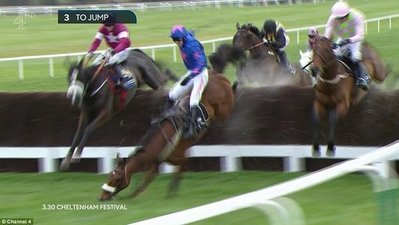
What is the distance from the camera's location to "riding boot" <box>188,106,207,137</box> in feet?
22.2

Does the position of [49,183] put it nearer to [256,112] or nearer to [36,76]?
[256,112]

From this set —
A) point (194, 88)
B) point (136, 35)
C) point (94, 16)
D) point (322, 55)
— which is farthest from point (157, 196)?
point (136, 35)

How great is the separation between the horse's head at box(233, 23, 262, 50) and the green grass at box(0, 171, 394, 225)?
2.32m

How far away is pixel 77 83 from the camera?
770 centimetres

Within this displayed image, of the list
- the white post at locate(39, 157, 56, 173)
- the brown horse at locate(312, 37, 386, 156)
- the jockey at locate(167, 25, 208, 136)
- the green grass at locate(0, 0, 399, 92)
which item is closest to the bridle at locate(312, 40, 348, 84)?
the brown horse at locate(312, 37, 386, 156)

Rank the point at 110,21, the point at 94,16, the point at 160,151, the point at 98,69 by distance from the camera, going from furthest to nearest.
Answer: the point at 94,16
the point at 110,21
the point at 98,69
the point at 160,151

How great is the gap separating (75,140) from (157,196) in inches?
52.6

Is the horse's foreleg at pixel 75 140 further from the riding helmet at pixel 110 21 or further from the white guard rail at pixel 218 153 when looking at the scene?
the riding helmet at pixel 110 21

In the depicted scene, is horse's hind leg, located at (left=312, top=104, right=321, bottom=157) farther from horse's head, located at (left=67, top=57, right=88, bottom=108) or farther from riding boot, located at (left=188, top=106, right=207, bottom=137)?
horse's head, located at (left=67, top=57, right=88, bottom=108)

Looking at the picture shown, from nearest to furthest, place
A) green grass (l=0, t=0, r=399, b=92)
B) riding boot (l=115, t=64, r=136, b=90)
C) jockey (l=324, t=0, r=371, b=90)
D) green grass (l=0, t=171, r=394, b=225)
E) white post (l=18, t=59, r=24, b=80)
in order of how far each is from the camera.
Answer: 1. green grass (l=0, t=171, r=394, b=225)
2. jockey (l=324, t=0, r=371, b=90)
3. riding boot (l=115, t=64, r=136, b=90)
4. white post (l=18, t=59, r=24, b=80)
5. green grass (l=0, t=0, r=399, b=92)

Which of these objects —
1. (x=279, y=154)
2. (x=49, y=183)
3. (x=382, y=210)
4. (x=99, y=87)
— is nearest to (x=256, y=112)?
(x=279, y=154)

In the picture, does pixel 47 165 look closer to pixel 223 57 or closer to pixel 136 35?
pixel 223 57

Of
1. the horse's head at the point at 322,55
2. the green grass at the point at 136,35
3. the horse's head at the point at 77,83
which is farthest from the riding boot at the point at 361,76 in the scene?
the green grass at the point at 136,35

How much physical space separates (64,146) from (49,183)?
1.97 feet
